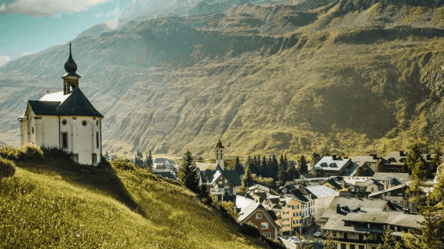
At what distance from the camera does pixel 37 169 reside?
34.7 meters

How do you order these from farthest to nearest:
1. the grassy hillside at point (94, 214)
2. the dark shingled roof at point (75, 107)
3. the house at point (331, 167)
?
1. the house at point (331, 167)
2. the dark shingled roof at point (75, 107)
3. the grassy hillside at point (94, 214)

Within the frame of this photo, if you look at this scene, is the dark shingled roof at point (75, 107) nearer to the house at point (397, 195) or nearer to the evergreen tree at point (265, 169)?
the house at point (397, 195)

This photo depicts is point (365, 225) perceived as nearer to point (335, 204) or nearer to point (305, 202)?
point (335, 204)

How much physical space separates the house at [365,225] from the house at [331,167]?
337 feet

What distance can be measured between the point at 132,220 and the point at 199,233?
7.53 m

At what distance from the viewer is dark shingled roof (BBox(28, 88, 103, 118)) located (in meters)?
49.5

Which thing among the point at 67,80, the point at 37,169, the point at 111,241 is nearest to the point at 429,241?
the point at 111,241

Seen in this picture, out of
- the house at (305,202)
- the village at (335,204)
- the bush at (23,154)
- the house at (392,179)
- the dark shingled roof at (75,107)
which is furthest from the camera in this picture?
the house at (392,179)

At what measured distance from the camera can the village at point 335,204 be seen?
73.6 m

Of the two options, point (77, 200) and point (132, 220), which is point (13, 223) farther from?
point (132, 220)

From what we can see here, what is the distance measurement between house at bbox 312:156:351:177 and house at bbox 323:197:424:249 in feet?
337

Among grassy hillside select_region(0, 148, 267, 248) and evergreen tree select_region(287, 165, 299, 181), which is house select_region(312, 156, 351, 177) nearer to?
evergreen tree select_region(287, 165, 299, 181)

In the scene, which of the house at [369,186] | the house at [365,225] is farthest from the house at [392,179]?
the house at [365,225]

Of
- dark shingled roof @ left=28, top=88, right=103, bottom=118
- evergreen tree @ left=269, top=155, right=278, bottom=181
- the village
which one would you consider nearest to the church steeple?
dark shingled roof @ left=28, top=88, right=103, bottom=118
